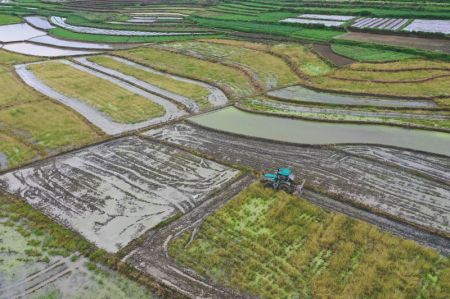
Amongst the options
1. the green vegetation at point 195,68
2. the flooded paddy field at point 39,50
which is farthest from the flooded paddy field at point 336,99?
the flooded paddy field at point 39,50

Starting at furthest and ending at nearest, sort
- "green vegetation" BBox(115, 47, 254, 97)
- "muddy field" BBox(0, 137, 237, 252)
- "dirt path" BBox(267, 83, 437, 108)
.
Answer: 1. "green vegetation" BBox(115, 47, 254, 97)
2. "dirt path" BBox(267, 83, 437, 108)
3. "muddy field" BBox(0, 137, 237, 252)

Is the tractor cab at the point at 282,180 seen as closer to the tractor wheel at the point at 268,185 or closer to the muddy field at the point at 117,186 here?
the tractor wheel at the point at 268,185

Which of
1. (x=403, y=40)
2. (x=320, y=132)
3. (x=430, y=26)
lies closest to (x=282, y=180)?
(x=320, y=132)

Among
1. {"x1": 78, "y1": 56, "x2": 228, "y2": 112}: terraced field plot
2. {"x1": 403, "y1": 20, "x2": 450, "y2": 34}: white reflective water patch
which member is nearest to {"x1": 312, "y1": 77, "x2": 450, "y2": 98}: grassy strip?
{"x1": 78, "y1": 56, "x2": 228, "y2": 112}: terraced field plot

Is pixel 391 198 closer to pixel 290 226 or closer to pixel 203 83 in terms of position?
pixel 290 226

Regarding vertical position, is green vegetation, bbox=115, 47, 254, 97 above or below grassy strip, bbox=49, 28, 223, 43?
below

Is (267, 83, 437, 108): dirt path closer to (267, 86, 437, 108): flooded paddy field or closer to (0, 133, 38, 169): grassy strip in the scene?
(267, 86, 437, 108): flooded paddy field

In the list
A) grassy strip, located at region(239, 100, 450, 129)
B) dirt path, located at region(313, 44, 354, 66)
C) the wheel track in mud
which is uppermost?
dirt path, located at region(313, 44, 354, 66)
